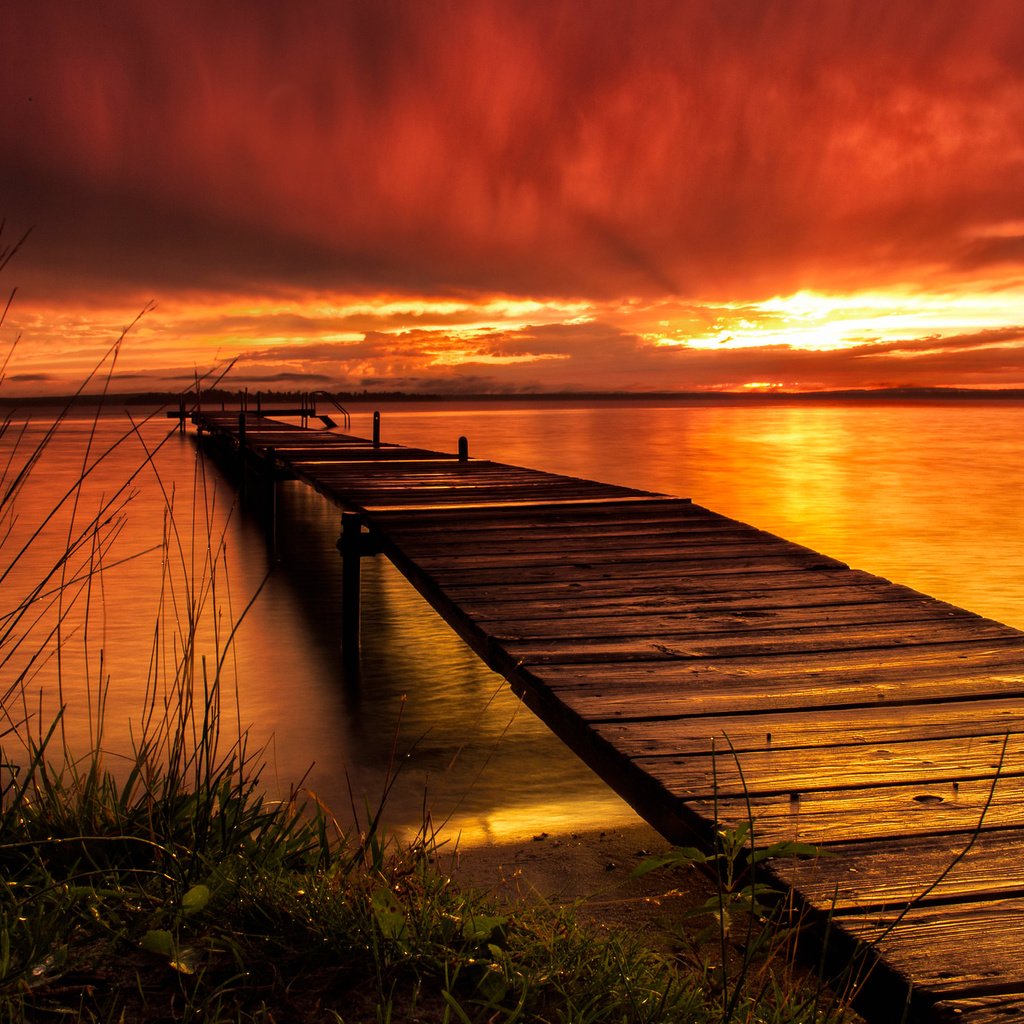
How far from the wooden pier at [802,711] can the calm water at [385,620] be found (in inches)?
24.7

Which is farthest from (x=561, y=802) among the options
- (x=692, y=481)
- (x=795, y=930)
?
(x=692, y=481)

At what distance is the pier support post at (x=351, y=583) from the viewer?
652 centimetres

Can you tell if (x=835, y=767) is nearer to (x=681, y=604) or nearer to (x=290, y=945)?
(x=290, y=945)

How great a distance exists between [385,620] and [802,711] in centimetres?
561

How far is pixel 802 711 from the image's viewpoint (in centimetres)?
277

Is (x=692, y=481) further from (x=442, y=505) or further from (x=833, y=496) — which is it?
(x=442, y=505)

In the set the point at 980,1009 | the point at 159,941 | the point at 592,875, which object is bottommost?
the point at 592,875

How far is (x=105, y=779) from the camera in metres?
2.88

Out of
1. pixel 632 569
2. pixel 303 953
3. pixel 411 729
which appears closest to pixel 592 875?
pixel 303 953

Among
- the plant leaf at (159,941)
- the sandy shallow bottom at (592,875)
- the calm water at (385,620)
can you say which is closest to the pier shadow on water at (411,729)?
the calm water at (385,620)

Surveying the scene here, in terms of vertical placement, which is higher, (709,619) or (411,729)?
(709,619)

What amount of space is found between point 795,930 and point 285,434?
55.6 ft

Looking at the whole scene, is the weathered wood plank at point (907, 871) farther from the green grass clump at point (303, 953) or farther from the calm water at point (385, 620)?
the calm water at point (385, 620)

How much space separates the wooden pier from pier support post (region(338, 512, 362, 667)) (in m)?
0.64
